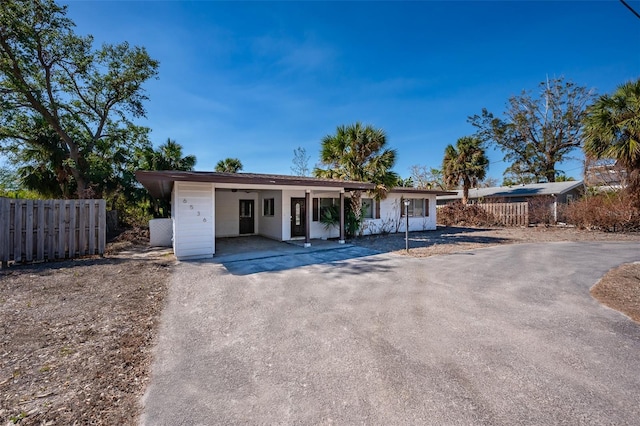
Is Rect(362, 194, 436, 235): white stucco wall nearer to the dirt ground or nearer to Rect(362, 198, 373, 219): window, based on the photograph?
Rect(362, 198, 373, 219): window

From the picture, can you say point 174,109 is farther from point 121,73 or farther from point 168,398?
point 168,398

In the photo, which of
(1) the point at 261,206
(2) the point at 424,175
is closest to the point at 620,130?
(1) the point at 261,206

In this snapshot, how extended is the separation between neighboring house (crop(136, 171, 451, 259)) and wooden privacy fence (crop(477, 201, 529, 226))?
18.9 feet

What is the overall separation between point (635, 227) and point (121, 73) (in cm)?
2916

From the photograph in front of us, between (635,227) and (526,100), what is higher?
(526,100)

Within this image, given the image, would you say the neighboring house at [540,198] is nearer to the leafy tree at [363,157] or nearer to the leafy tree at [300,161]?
the leafy tree at [363,157]

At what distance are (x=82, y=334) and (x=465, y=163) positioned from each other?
21.6 m

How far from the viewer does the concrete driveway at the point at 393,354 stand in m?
2.21

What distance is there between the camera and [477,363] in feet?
9.49

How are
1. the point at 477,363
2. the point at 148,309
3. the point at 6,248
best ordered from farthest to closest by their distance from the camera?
the point at 6,248 → the point at 148,309 → the point at 477,363

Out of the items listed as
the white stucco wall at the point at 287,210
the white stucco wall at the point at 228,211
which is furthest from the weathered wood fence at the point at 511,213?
the white stucco wall at the point at 228,211

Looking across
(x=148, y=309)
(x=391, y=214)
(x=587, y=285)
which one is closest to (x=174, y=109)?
(x=148, y=309)

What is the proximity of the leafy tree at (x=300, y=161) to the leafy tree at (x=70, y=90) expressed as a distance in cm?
1375

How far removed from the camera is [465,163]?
19281 mm
